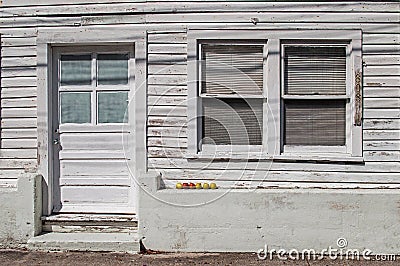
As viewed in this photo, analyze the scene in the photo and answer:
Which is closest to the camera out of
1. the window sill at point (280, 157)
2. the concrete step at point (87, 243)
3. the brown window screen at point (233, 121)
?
the concrete step at point (87, 243)

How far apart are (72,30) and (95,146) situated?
151 centimetres

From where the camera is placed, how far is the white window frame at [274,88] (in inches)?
254

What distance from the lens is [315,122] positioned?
21.5ft

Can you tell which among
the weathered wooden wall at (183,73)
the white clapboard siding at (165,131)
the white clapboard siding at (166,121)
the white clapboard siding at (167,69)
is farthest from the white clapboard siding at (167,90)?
the white clapboard siding at (165,131)

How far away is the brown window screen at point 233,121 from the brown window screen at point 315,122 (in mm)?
380

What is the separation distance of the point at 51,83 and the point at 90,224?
1.88 meters

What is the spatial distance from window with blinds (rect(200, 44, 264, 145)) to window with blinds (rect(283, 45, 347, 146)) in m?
0.39

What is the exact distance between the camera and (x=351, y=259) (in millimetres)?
6180

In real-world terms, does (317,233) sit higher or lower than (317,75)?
lower

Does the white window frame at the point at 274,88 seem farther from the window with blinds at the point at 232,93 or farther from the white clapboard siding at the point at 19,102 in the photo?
the white clapboard siding at the point at 19,102

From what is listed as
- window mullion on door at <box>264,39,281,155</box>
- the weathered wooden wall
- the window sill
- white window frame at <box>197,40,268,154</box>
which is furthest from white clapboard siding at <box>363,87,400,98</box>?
white window frame at <box>197,40,268,154</box>

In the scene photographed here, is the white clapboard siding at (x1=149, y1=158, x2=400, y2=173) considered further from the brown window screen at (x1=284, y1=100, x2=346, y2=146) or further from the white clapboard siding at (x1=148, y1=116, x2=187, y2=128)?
the white clapboard siding at (x1=148, y1=116, x2=187, y2=128)

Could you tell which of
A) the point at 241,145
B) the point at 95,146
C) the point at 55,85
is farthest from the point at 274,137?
the point at 55,85

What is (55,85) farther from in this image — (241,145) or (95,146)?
(241,145)
